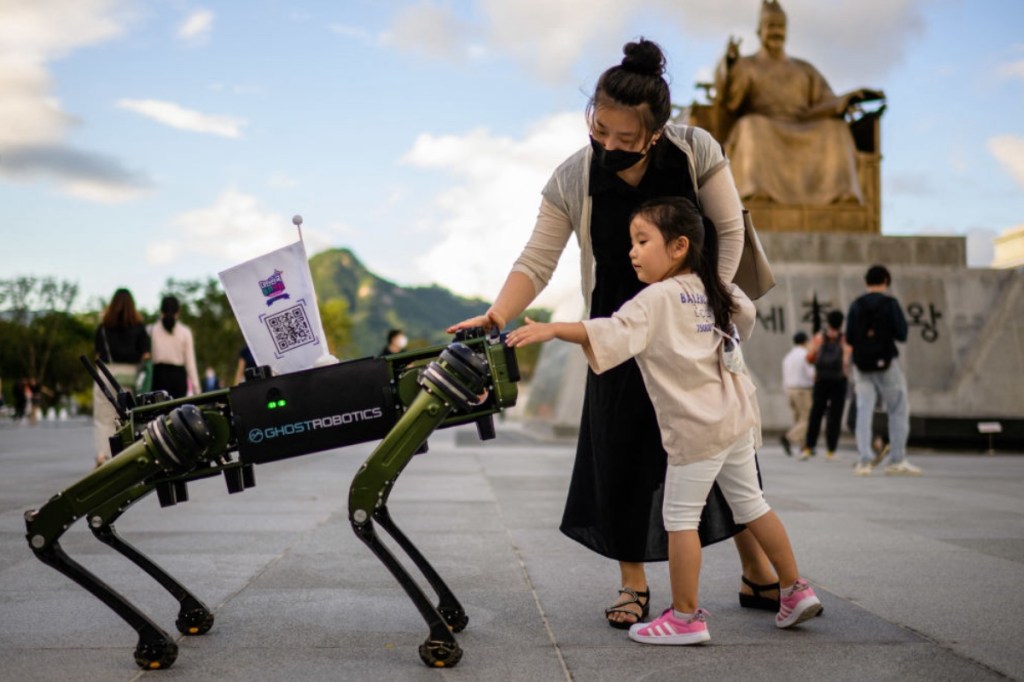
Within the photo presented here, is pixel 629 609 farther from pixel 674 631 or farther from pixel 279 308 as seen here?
pixel 279 308

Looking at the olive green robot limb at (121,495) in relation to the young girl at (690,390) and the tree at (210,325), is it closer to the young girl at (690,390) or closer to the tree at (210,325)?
the young girl at (690,390)

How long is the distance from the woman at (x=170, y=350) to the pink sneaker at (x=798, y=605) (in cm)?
743

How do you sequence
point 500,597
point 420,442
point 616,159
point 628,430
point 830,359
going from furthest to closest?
1. point 830,359
2. point 500,597
3. point 628,430
4. point 616,159
5. point 420,442

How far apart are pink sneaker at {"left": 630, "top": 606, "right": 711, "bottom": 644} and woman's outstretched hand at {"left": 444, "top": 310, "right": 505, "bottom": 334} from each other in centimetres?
104

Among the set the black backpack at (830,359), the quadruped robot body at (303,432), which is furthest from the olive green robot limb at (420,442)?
the black backpack at (830,359)

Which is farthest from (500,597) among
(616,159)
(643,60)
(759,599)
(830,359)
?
(830,359)

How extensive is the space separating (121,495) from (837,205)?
57.9 feet

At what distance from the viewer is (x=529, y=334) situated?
9.08 ft

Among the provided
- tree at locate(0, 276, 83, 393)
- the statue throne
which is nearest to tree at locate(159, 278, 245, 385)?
tree at locate(0, 276, 83, 393)

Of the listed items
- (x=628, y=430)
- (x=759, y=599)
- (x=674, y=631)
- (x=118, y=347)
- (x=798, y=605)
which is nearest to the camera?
(x=674, y=631)

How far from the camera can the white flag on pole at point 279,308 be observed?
2.90 metres

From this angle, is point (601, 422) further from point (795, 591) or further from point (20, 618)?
point (20, 618)

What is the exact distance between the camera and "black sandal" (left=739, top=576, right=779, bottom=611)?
364cm

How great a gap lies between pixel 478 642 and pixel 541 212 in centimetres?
154
